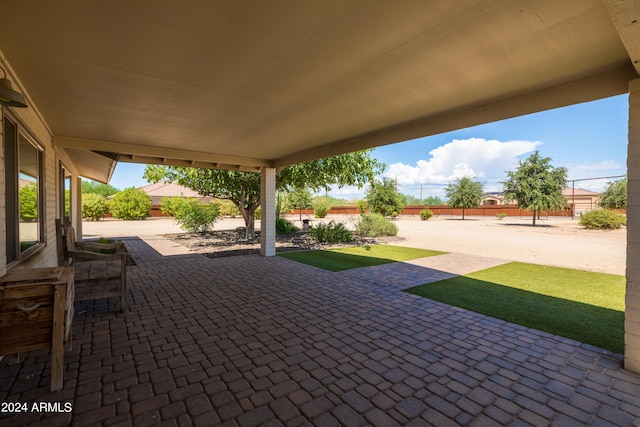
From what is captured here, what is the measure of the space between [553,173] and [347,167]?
19.7 meters

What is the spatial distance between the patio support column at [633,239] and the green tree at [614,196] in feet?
105

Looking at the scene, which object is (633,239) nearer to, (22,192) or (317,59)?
(317,59)

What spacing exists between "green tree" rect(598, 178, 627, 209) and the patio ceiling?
105ft

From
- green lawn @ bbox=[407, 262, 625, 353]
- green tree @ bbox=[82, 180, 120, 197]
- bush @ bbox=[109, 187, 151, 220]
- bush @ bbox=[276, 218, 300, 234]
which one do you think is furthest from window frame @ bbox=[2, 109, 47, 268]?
green tree @ bbox=[82, 180, 120, 197]

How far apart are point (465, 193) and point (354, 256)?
95.5ft

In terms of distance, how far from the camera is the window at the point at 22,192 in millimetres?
3336

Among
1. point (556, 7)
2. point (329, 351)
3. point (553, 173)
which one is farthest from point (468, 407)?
point (553, 173)

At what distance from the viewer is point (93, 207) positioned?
2389cm

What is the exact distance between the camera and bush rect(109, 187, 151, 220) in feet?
83.1

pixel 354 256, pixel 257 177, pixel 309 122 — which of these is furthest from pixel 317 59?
pixel 257 177

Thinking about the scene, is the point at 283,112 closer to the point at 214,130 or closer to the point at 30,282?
the point at 214,130

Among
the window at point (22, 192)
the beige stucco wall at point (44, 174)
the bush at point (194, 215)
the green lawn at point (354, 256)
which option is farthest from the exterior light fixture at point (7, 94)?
the bush at point (194, 215)

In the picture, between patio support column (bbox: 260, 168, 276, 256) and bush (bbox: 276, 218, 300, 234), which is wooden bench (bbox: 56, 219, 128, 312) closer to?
patio support column (bbox: 260, 168, 276, 256)

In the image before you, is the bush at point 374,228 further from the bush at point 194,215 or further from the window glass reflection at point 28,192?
the window glass reflection at point 28,192
